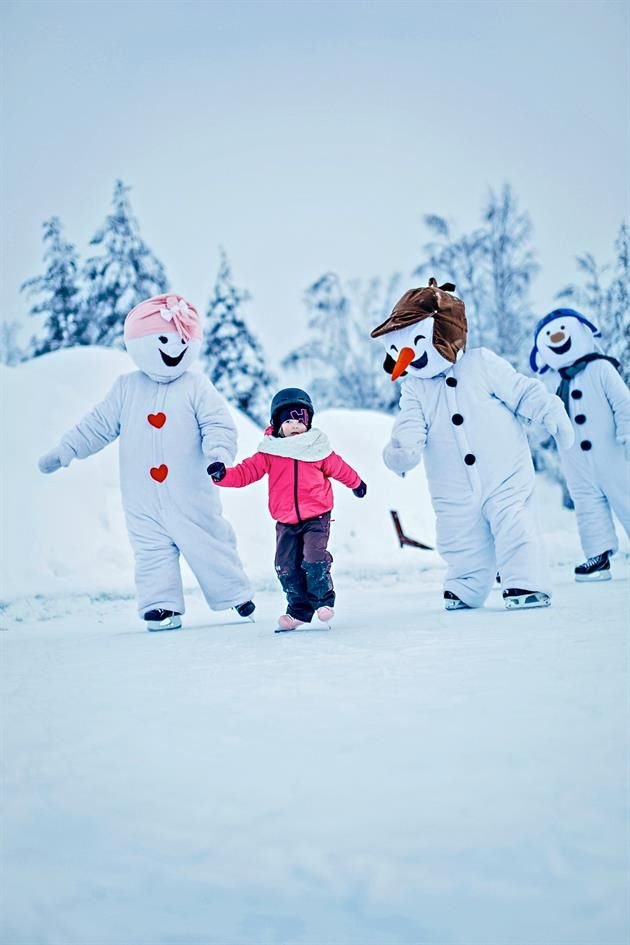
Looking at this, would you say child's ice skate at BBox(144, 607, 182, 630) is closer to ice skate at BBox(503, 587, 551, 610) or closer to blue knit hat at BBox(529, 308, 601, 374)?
ice skate at BBox(503, 587, 551, 610)

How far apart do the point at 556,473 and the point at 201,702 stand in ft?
15.3

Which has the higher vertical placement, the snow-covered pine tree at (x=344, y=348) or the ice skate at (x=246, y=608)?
the snow-covered pine tree at (x=344, y=348)

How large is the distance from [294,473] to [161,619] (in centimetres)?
67

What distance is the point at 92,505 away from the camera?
185 inches

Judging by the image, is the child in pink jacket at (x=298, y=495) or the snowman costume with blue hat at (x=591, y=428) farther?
the snowman costume with blue hat at (x=591, y=428)

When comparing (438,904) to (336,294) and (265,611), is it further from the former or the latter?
(336,294)

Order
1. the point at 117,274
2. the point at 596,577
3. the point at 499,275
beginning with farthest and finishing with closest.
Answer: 1. the point at 117,274
2. the point at 499,275
3. the point at 596,577

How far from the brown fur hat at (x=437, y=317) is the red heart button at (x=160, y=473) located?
86 centimetres

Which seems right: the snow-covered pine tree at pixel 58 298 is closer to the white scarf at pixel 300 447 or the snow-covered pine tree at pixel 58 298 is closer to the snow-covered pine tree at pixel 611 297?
the snow-covered pine tree at pixel 611 297

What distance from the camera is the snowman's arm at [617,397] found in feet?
12.1

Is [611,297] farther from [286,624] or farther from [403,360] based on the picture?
[286,624]

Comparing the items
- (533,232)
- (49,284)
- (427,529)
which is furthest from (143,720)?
(49,284)

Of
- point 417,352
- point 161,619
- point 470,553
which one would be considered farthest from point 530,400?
point 161,619

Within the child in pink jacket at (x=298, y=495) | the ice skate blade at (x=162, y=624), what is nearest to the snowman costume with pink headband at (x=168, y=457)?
the ice skate blade at (x=162, y=624)
